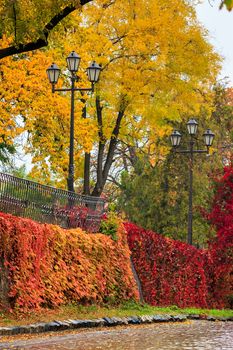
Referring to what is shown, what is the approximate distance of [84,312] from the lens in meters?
19.6

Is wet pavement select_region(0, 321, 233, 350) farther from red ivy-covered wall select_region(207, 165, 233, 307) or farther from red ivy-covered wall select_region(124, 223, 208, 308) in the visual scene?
red ivy-covered wall select_region(207, 165, 233, 307)

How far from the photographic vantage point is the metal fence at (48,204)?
61.3 feet

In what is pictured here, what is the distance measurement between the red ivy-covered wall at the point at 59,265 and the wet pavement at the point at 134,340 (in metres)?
1.63

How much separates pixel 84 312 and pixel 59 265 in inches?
45.0

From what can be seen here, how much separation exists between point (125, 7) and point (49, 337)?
2591 cm

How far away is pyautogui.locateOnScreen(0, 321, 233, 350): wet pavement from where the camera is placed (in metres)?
13.7

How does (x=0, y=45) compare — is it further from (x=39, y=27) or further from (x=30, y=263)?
(x=30, y=263)

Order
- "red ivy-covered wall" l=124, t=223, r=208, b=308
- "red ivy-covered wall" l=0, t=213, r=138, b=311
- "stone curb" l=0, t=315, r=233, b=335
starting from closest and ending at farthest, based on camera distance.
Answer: "stone curb" l=0, t=315, r=233, b=335, "red ivy-covered wall" l=0, t=213, r=138, b=311, "red ivy-covered wall" l=124, t=223, r=208, b=308

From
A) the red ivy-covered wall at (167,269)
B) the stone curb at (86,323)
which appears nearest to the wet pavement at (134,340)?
the stone curb at (86,323)

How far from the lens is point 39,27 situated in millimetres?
18547

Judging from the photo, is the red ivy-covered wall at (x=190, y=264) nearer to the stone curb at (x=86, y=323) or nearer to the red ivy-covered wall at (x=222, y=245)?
the red ivy-covered wall at (x=222, y=245)

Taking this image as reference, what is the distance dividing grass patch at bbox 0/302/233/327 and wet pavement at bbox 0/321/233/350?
88cm

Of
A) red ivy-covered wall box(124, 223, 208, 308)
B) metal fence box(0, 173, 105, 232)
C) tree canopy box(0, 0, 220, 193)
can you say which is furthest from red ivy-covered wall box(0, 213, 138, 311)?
tree canopy box(0, 0, 220, 193)

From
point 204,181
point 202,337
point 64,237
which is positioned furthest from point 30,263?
point 204,181
